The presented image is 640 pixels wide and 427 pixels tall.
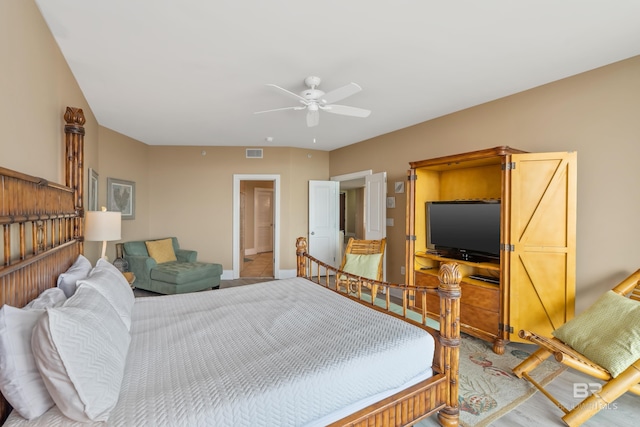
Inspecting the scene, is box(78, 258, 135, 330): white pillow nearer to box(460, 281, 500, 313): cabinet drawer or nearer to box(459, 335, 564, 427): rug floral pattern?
box(459, 335, 564, 427): rug floral pattern

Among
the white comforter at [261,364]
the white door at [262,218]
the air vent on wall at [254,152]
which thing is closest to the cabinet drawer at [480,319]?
the white comforter at [261,364]

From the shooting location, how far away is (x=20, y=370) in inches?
39.3

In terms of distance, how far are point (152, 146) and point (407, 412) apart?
19.3 ft

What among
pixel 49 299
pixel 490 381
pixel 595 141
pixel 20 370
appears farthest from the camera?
pixel 595 141

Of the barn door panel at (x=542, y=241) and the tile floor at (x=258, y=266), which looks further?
the tile floor at (x=258, y=266)

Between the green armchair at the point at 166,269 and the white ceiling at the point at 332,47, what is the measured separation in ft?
7.44

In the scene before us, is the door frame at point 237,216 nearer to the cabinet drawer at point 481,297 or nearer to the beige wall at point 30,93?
the beige wall at point 30,93

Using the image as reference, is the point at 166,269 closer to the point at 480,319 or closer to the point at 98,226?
the point at 98,226

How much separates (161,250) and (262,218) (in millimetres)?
4340

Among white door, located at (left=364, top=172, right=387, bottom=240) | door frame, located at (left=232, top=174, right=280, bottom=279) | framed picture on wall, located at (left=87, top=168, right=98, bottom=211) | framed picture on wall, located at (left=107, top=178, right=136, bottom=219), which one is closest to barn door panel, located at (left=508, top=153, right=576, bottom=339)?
white door, located at (left=364, top=172, right=387, bottom=240)

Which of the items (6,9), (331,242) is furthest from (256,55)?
(331,242)

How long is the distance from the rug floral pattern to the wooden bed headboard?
250cm

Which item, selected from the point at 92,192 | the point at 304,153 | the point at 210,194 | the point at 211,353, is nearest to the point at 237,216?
the point at 210,194

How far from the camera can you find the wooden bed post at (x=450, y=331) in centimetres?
168
